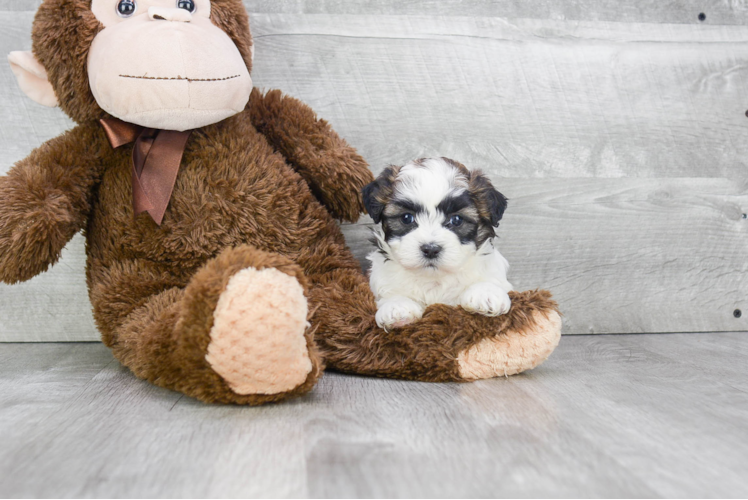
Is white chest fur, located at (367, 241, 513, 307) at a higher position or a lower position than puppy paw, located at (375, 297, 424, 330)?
higher

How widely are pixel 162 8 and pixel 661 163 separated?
1786mm

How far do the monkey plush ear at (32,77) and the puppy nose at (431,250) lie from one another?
1.07 metres

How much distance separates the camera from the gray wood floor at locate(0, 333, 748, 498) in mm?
1035

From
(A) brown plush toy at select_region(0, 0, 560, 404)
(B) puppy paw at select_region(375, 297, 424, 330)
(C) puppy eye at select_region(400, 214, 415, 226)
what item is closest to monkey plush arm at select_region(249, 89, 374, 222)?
(A) brown plush toy at select_region(0, 0, 560, 404)

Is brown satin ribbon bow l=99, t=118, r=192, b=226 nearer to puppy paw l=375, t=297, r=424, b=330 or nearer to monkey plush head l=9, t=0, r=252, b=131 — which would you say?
monkey plush head l=9, t=0, r=252, b=131

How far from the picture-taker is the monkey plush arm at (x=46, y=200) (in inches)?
61.0

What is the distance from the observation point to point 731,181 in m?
2.41

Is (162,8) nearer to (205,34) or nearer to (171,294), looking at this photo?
(205,34)

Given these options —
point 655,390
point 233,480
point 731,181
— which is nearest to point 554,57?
point 731,181

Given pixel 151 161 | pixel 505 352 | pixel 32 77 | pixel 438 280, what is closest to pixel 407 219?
pixel 438 280

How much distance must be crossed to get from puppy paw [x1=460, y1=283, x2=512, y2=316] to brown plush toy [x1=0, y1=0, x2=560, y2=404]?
0.03 metres

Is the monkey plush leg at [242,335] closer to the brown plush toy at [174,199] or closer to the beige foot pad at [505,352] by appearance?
the brown plush toy at [174,199]

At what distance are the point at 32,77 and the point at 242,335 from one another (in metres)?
1.02

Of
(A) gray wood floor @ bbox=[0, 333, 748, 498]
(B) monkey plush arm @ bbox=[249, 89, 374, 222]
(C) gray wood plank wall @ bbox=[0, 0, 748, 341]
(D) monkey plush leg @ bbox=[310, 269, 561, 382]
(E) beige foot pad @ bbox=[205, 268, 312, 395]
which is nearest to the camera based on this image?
(A) gray wood floor @ bbox=[0, 333, 748, 498]
